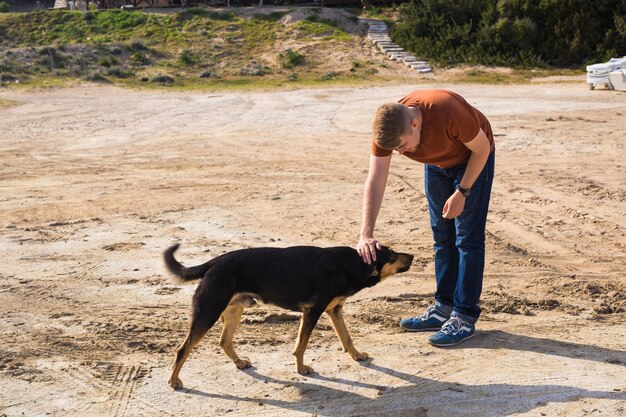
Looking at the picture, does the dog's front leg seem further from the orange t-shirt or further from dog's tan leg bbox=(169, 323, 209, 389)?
the orange t-shirt

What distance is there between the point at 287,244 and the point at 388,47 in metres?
22.1

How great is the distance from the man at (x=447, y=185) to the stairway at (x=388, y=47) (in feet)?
68.6

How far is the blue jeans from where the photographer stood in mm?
5699

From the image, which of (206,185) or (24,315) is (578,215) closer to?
(206,185)

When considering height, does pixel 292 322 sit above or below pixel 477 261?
below

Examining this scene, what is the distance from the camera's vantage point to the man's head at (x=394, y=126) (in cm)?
491

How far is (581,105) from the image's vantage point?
17797 mm

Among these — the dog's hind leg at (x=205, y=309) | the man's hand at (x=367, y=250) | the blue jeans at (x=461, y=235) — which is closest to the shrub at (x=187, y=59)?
the blue jeans at (x=461, y=235)

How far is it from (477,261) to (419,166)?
22.4 ft

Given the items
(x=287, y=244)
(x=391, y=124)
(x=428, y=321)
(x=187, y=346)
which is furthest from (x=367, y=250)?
(x=287, y=244)

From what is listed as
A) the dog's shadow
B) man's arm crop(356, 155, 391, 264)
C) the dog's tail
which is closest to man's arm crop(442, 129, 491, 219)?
man's arm crop(356, 155, 391, 264)

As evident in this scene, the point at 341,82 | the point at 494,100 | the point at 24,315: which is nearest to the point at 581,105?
the point at 494,100

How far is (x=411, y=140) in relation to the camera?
5.10 m

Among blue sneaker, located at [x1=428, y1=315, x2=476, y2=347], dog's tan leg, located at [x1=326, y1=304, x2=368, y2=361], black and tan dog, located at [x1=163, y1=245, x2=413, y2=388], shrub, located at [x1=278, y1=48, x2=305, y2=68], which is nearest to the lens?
black and tan dog, located at [x1=163, y1=245, x2=413, y2=388]
